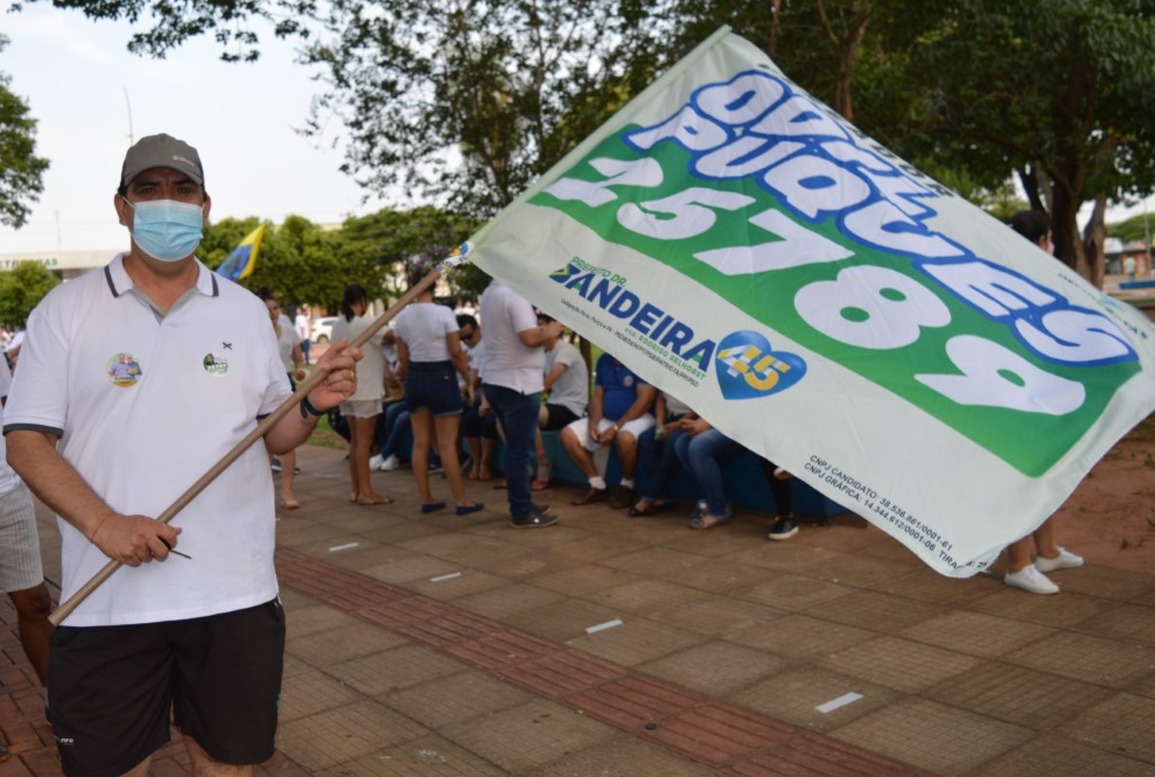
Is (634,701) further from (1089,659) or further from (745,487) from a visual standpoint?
(745,487)

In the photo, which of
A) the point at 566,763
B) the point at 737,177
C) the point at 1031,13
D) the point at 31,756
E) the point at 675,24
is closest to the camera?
the point at 737,177

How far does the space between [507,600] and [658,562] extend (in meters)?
1.10

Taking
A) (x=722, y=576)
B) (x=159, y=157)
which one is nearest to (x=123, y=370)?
(x=159, y=157)

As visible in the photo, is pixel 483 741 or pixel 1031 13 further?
pixel 1031 13

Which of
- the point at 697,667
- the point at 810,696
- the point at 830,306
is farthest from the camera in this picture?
the point at 697,667

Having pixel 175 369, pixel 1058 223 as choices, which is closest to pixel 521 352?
pixel 175 369

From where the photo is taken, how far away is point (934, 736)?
441 cm

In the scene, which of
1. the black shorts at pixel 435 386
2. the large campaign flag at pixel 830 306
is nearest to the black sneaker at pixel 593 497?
the black shorts at pixel 435 386

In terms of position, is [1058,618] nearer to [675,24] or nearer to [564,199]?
[564,199]

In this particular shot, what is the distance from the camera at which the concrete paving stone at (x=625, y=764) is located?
4.24 meters

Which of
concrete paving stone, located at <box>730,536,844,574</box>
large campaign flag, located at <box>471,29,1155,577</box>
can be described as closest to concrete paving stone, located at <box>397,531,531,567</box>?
concrete paving stone, located at <box>730,536,844,574</box>

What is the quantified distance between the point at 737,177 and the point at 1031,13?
306 inches

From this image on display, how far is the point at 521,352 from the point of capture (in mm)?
8289

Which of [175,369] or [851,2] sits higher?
[851,2]
